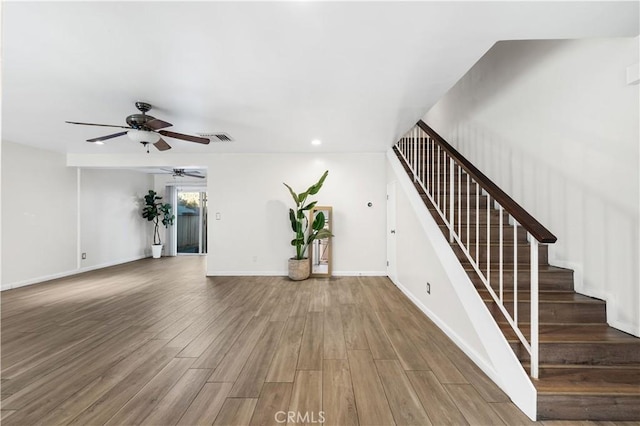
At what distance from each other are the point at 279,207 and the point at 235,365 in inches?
135

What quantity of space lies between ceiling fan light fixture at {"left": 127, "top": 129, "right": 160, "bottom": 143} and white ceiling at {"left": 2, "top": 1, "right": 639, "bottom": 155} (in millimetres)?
324

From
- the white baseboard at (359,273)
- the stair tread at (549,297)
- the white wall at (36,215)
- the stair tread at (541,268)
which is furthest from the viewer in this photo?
the white baseboard at (359,273)

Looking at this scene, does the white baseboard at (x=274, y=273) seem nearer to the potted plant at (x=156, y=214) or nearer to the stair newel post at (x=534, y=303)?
the potted plant at (x=156, y=214)

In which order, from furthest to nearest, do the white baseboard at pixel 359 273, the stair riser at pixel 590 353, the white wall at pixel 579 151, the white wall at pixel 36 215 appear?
the white baseboard at pixel 359 273 < the white wall at pixel 36 215 < the white wall at pixel 579 151 < the stair riser at pixel 590 353

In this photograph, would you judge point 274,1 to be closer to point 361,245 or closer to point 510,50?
point 510,50

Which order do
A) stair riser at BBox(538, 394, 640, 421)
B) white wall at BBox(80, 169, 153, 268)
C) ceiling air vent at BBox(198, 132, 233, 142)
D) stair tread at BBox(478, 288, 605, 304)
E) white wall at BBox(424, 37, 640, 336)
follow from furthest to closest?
white wall at BBox(80, 169, 153, 268) < ceiling air vent at BBox(198, 132, 233, 142) < stair tread at BBox(478, 288, 605, 304) < white wall at BBox(424, 37, 640, 336) < stair riser at BBox(538, 394, 640, 421)

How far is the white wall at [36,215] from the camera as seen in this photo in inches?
177

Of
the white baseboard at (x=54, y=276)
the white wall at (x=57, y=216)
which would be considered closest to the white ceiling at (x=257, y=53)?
the white wall at (x=57, y=216)

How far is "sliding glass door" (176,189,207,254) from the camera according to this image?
8.39 m

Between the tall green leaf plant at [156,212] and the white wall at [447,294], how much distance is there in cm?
642

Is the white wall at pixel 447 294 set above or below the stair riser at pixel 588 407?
above

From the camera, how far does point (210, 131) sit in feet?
13.2

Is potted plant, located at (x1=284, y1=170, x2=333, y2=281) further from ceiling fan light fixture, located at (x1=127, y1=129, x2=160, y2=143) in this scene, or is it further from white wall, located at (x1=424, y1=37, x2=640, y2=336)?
white wall, located at (x1=424, y1=37, x2=640, y2=336)

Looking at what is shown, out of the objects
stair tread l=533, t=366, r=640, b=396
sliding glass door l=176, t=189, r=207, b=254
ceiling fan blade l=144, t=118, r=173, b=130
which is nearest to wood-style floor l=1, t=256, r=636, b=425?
stair tread l=533, t=366, r=640, b=396
